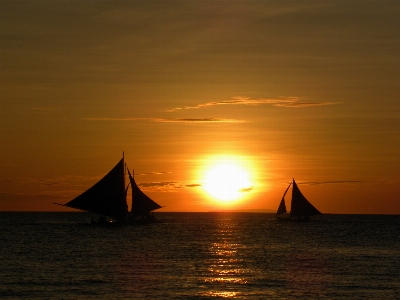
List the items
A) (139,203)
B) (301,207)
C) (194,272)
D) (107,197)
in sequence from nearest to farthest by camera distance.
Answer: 1. (194,272)
2. (107,197)
3. (139,203)
4. (301,207)

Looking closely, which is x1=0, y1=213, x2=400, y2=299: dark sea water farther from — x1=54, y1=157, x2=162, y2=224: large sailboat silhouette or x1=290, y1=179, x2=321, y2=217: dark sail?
x1=290, y1=179, x2=321, y2=217: dark sail

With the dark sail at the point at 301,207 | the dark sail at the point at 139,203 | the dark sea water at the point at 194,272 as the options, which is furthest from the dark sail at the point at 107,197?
the dark sail at the point at 301,207

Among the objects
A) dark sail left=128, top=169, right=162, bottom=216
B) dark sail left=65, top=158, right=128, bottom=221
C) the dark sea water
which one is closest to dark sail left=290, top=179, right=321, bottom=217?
dark sail left=128, top=169, right=162, bottom=216

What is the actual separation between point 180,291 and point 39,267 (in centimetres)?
1694

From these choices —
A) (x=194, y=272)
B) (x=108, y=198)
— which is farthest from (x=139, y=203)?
(x=194, y=272)

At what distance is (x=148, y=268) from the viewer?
53812mm

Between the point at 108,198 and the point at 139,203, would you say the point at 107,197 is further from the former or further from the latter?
the point at 139,203

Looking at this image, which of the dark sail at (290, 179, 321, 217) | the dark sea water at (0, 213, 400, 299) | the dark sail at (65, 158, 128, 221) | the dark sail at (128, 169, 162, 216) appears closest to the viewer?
the dark sea water at (0, 213, 400, 299)

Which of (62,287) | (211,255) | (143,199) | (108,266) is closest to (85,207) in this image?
(143,199)

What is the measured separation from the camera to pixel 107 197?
346ft

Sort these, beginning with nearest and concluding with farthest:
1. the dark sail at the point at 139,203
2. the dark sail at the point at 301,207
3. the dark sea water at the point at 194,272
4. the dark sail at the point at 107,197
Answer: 1. the dark sea water at the point at 194,272
2. the dark sail at the point at 107,197
3. the dark sail at the point at 139,203
4. the dark sail at the point at 301,207

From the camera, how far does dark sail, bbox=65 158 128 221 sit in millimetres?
102312

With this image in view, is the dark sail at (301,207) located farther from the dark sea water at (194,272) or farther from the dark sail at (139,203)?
the dark sea water at (194,272)

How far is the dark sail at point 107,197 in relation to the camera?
336 ft
